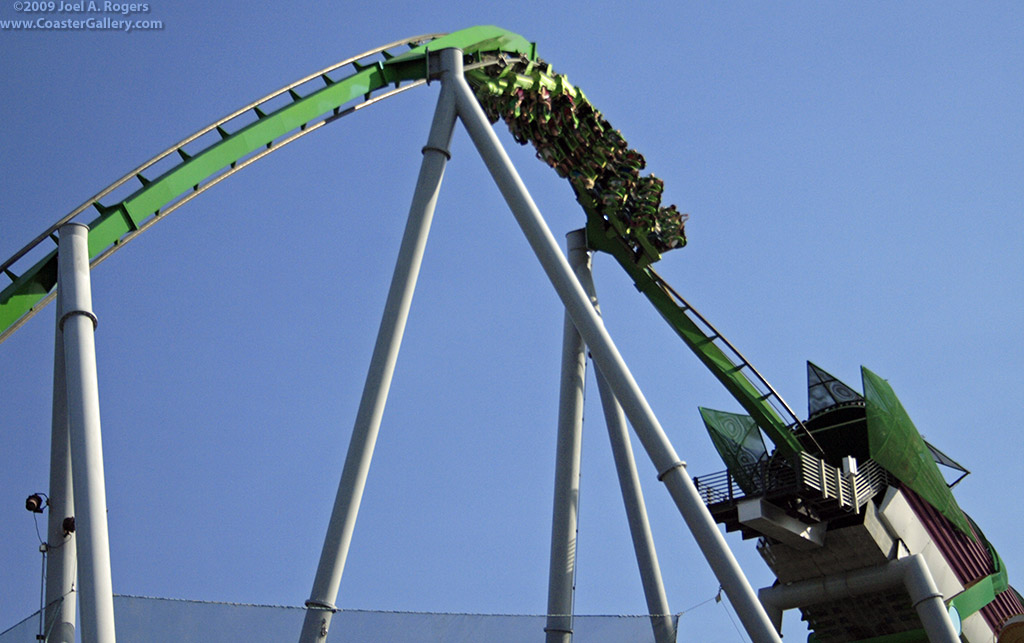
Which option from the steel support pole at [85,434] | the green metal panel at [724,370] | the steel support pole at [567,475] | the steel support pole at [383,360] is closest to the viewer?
the steel support pole at [85,434]

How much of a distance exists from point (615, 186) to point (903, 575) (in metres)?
9.15

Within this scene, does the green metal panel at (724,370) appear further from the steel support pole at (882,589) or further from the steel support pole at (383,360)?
the steel support pole at (383,360)

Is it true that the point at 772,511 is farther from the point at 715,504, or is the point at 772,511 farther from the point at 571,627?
the point at 571,627

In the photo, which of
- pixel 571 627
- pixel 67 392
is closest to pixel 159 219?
pixel 67 392

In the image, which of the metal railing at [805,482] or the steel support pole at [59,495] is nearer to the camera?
the steel support pole at [59,495]

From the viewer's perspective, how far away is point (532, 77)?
59.1 ft

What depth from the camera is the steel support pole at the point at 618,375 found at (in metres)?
13.1

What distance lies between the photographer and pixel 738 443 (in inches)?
917

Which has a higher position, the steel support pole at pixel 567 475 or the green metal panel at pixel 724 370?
the green metal panel at pixel 724 370

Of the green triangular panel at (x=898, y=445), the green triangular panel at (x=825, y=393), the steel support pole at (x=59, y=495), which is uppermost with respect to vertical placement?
the green triangular panel at (x=825, y=393)

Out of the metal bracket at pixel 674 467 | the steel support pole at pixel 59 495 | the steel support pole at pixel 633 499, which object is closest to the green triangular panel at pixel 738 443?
the steel support pole at pixel 633 499

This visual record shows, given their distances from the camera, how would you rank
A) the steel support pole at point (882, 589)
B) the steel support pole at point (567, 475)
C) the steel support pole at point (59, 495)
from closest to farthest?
the steel support pole at point (59, 495) → the steel support pole at point (567, 475) → the steel support pole at point (882, 589)

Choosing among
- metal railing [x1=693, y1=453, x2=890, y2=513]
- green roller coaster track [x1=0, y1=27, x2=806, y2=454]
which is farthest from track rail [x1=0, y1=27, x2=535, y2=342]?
metal railing [x1=693, y1=453, x2=890, y2=513]

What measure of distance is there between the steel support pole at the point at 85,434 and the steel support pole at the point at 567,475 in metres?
6.27
